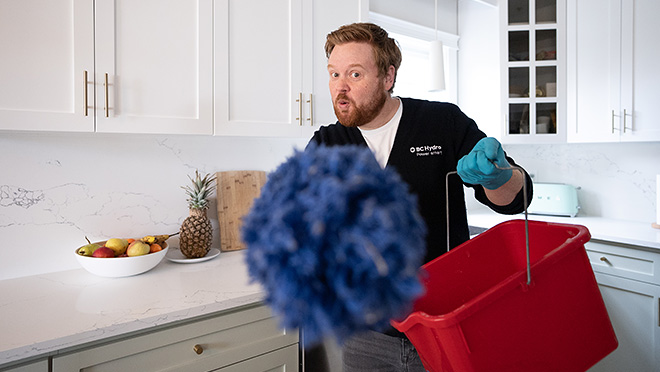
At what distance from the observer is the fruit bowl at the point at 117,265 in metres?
1.52

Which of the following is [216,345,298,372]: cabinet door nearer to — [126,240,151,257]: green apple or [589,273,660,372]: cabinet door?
[126,240,151,257]: green apple

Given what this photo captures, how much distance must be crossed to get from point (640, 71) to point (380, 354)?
2322 millimetres

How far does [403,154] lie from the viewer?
1253mm

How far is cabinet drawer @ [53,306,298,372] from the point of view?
3.85ft

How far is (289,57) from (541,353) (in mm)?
1583

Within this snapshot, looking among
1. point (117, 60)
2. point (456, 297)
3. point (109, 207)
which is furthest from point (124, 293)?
point (456, 297)

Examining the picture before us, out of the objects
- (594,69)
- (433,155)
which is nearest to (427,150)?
(433,155)

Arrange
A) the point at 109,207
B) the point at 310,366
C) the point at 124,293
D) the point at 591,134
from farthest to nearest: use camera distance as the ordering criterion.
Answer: the point at 591,134, the point at 310,366, the point at 109,207, the point at 124,293

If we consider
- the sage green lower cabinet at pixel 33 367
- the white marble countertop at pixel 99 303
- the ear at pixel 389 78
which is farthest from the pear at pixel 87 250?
the ear at pixel 389 78

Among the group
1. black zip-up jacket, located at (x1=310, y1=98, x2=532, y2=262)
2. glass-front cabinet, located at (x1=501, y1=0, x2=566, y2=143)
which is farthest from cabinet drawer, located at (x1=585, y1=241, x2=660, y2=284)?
black zip-up jacket, located at (x1=310, y1=98, x2=532, y2=262)

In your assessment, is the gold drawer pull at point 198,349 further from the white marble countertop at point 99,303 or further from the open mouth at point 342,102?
the open mouth at point 342,102

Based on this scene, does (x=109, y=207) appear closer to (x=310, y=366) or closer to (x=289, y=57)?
(x=289, y=57)

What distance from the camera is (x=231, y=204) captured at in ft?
6.77

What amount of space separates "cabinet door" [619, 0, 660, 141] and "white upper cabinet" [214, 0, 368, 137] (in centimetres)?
173
